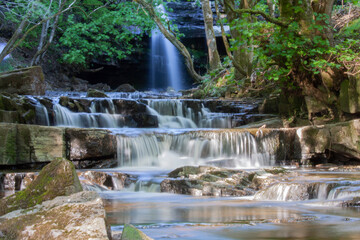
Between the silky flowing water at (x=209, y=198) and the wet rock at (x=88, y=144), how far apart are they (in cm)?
38

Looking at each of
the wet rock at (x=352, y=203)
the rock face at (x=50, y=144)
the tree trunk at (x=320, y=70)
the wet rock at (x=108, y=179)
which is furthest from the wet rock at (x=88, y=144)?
the wet rock at (x=352, y=203)

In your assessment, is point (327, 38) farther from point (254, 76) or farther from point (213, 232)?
point (213, 232)

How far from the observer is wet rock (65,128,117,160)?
10.3 m

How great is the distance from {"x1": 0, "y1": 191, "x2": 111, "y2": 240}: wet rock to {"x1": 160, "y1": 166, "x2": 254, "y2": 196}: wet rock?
12.5ft

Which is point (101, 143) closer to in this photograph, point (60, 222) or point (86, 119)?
point (86, 119)

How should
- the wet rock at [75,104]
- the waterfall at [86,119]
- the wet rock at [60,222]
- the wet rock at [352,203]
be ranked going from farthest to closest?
1. the wet rock at [75,104]
2. the waterfall at [86,119]
3. the wet rock at [352,203]
4. the wet rock at [60,222]

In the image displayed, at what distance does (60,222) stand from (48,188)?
1.03 metres

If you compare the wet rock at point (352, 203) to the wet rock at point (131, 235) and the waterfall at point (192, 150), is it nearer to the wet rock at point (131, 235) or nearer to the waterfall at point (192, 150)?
the wet rock at point (131, 235)

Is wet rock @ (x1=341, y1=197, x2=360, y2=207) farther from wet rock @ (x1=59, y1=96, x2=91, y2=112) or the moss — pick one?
wet rock @ (x1=59, y1=96, x2=91, y2=112)

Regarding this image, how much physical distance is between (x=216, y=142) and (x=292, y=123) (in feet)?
9.26

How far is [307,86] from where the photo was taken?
12.1m

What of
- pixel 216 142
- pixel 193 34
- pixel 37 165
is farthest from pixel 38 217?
pixel 193 34

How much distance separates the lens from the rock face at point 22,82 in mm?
15180

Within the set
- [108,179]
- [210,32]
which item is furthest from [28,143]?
[210,32]
